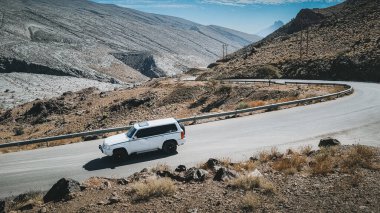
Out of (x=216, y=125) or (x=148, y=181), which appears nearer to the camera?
(x=148, y=181)

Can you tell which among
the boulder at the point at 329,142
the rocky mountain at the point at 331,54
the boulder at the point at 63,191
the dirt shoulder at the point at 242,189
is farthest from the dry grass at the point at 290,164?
the rocky mountain at the point at 331,54

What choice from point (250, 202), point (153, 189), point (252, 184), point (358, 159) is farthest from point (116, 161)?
point (358, 159)

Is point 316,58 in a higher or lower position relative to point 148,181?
higher

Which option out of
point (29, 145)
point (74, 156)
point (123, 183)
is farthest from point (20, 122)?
point (123, 183)

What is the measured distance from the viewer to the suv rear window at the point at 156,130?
51.7 ft

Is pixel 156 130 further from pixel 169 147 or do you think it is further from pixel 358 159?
pixel 358 159

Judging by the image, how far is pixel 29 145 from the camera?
21844 millimetres

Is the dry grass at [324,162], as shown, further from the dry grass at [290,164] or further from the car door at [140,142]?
the car door at [140,142]

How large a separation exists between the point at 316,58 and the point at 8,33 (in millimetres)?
124984

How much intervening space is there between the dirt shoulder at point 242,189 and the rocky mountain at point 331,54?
131 ft

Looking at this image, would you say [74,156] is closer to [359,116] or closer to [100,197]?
[100,197]

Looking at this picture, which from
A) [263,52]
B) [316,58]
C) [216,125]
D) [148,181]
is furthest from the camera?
[263,52]

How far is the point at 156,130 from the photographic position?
15984mm

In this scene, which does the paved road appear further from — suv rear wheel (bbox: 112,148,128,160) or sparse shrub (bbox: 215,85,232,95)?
sparse shrub (bbox: 215,85,232,95)
